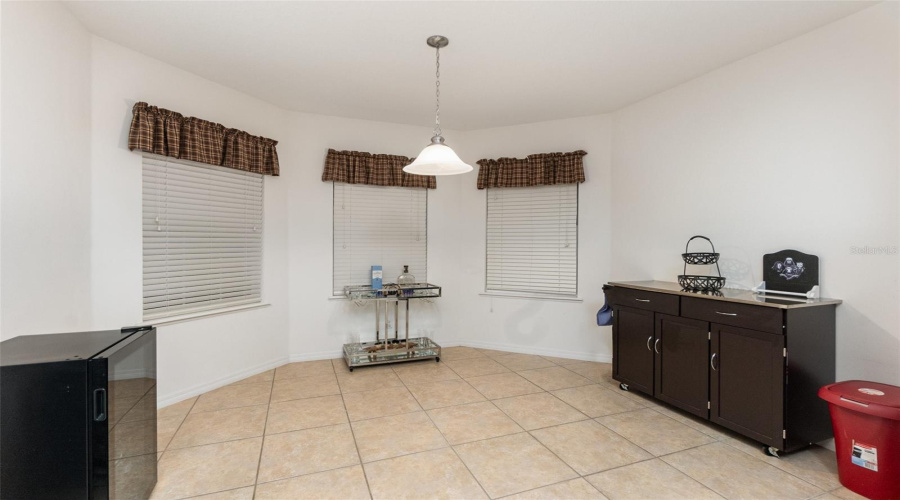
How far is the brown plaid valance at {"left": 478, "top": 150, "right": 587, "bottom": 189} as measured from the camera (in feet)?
14.0

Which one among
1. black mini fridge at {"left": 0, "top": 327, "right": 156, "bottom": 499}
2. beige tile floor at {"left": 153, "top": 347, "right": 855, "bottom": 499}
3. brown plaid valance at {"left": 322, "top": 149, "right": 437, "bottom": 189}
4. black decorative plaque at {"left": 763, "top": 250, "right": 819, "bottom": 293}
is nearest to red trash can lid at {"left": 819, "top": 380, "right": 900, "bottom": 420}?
beige tile floor at {"left": 153, "top": 347, "right": 855, "bottom": 499}

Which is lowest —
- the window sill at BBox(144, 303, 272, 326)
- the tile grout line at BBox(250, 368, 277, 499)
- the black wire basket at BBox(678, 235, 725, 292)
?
the tile grout line at BBox(250, 368, 277, 499)

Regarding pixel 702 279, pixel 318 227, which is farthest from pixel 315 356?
pixel 702 279

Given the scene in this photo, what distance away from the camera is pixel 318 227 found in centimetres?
430

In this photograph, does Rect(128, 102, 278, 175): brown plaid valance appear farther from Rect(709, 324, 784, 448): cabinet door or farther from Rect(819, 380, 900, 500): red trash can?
Rect(819, 380, 900, 500): red trash can

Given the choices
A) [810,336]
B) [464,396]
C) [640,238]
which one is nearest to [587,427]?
[464,396]

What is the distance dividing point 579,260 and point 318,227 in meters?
3.00

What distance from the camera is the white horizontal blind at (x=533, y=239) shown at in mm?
4449

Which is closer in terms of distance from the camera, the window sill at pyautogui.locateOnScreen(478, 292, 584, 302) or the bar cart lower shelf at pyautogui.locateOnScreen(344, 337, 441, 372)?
the bar cart lower shelf at pyautogui.locateOnScreen(344, 337, 441, 372)

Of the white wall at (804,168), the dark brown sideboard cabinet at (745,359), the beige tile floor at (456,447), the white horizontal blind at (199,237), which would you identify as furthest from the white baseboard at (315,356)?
the white wall at (804,168)

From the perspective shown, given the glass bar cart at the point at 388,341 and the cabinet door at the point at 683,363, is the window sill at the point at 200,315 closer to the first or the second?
the glass bar cart at the point at 388,341

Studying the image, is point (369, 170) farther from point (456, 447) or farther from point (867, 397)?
point (867, 397)

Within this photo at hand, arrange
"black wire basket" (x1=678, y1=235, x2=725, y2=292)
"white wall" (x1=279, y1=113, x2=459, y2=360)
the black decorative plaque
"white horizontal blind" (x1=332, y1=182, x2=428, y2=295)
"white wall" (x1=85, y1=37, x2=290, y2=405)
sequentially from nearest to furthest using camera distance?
the black decorative plaque, "white wall" (x1=85, y1=37, x2=290, y2=405), "black wire basket" (x1=678, y1=235, x2=725, y2=292), "white wall" (x1=279, y1=113, x2=459, y2=360), "white horizontal blind" (x1=332, y1=182, x2=428, y2=295)

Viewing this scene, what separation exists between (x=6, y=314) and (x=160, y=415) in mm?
1364
